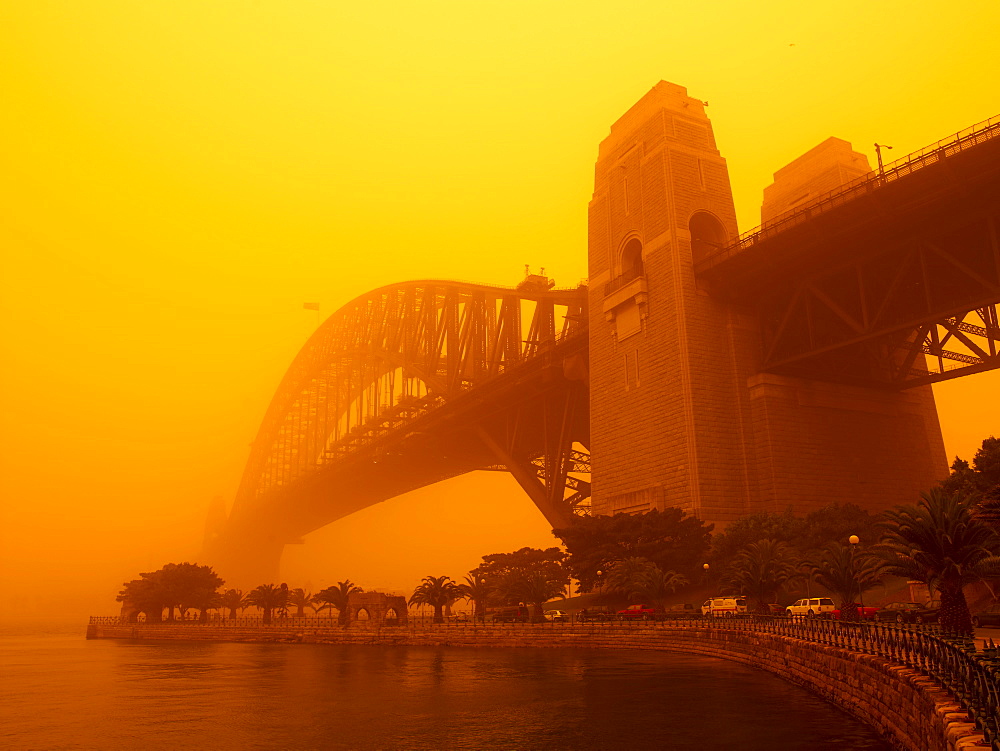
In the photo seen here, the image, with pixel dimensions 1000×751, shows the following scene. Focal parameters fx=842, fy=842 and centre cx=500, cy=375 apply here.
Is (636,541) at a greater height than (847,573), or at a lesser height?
greater

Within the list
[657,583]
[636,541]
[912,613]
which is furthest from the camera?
[636,541]

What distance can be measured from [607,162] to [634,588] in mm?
32739

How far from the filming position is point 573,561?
175 feet

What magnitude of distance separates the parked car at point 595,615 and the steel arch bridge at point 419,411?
1643cm

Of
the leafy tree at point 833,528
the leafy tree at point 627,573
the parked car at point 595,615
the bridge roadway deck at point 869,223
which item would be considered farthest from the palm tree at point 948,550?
the parked car at point 595,615

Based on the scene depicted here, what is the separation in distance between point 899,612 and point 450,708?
17685 mm

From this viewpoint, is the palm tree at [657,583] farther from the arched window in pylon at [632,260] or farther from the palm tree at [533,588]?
the arched window in pylon at [632,260]

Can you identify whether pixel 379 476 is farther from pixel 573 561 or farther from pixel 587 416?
pixel 573 561

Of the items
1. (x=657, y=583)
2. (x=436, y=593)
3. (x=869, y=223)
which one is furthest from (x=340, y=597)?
(x=869, y=223)

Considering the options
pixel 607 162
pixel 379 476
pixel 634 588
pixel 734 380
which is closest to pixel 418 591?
pixel 634 588

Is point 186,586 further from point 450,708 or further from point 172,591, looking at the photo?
point 450,708

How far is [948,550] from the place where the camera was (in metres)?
23.8

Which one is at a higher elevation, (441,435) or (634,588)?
(441,435)

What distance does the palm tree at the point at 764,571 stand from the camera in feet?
130
